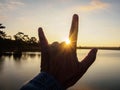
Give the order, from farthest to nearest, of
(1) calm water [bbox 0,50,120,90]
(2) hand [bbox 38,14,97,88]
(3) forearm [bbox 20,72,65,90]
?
(1) calm water [bbox 0,50,120,90] < (2) hand [bbox 38,14,97,88] < (3) forearm [bbox 20,72,65,90]

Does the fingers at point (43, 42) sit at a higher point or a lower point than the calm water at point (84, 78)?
higher

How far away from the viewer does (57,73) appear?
1567 mm

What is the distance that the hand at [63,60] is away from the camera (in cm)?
157

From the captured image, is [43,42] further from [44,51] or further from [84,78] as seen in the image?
[84,78]

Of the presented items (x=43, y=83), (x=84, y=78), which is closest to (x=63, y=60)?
(x=43, y=83)

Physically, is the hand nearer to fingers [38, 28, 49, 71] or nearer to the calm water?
fingers [38, 28, 49, 71]

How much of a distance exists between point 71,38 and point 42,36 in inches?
7.5

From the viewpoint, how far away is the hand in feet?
5.15

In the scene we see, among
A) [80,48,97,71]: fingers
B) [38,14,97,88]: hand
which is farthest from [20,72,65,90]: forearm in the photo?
[80,48,97,71]: fingers

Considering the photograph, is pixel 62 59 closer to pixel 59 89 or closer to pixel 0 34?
pixel 59 89

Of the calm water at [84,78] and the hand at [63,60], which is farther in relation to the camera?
the calm water at [84,78]

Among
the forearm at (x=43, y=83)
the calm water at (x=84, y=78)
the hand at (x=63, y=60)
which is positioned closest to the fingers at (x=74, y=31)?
the hand at (x=63, y=60)

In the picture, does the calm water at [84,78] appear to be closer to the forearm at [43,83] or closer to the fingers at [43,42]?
the fingers at [43,42]

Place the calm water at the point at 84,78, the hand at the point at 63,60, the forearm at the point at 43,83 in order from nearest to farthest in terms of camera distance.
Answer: the forearm at the point at 43,83
the hand at the point at 63,60
the calm water at the point at 84,78
